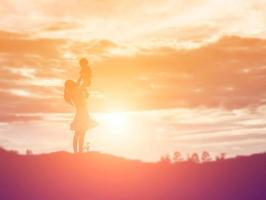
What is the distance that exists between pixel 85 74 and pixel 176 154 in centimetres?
488

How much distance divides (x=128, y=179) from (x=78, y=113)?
4.44 metres

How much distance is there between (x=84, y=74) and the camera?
2353cm

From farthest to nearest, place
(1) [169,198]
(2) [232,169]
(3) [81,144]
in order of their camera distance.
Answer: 1. (3) [81,144]
2. (2) [232,169]
3. (1) [169,198]

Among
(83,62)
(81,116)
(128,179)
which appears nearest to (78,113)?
(81,116)

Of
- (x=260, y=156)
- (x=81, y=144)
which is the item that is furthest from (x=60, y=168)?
(x=260, y=156)

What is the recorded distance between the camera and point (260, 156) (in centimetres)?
2198

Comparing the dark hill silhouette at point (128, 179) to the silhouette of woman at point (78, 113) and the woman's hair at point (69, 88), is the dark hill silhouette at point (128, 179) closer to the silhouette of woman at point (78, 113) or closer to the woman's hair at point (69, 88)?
the silhouette of woman at point (78, 113)

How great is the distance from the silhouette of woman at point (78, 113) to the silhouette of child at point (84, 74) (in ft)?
0.61

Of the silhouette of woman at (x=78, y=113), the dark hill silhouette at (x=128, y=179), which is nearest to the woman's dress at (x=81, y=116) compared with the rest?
the silhouette of woman at (x=78, y=113)

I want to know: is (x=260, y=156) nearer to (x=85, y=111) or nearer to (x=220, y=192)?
(x=220, y=192)

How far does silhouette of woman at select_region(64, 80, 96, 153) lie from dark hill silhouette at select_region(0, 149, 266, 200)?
1.12 m

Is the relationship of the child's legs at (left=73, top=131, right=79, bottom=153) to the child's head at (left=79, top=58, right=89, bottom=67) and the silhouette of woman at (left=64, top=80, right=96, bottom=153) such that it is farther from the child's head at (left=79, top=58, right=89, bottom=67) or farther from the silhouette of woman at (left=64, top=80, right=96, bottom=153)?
the child's head at (left=79, top=58, right=89, bottom=67)

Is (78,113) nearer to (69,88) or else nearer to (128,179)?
(69,88)

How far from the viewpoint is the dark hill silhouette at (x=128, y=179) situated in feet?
64.9
